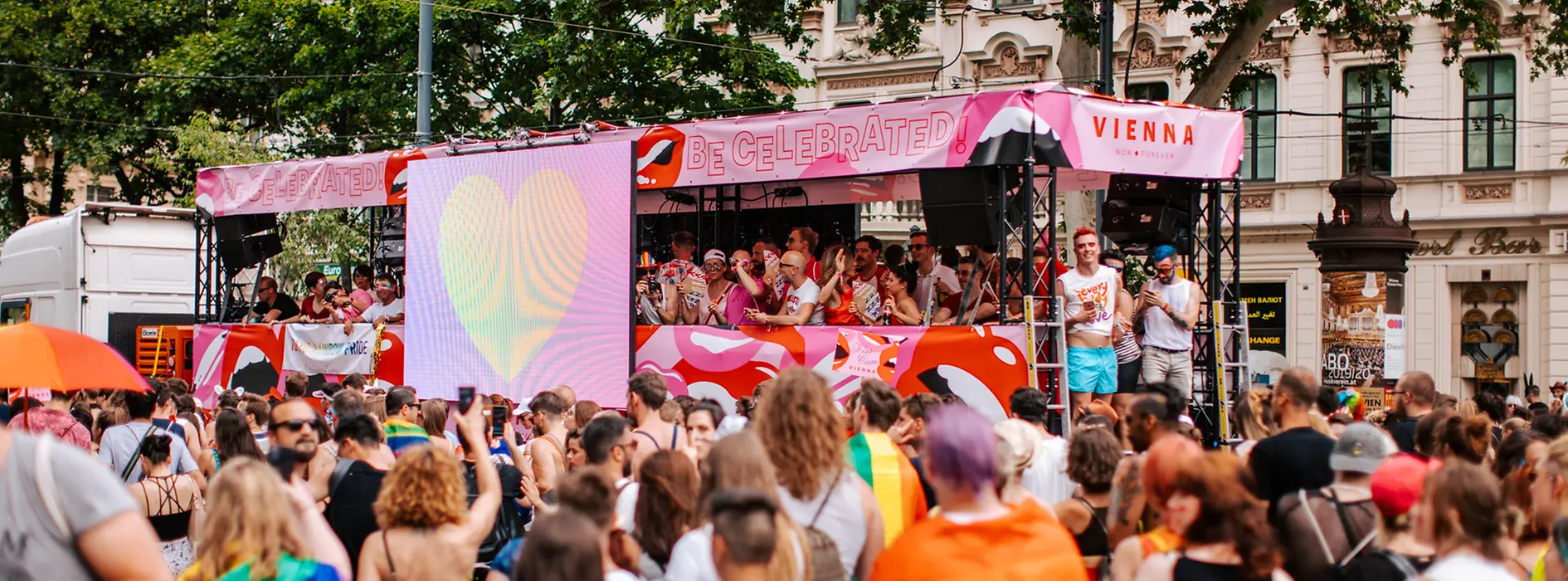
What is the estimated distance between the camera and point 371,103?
1009 inches

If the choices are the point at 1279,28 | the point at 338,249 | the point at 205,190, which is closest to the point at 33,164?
→ the point at 338,249

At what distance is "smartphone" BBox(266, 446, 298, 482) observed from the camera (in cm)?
493

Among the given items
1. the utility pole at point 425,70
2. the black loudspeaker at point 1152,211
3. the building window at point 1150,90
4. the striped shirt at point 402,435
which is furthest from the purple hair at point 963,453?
the building window at point 1150,90

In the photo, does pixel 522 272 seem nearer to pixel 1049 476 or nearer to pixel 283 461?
pixel 1049 476

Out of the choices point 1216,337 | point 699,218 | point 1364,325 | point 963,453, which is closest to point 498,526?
point 963,453

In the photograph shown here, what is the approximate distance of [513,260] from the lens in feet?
45.1

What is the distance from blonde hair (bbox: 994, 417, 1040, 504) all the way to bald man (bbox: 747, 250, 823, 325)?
599 cm

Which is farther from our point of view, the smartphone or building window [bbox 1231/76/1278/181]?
building window [bbox 1231/76/1278/181]

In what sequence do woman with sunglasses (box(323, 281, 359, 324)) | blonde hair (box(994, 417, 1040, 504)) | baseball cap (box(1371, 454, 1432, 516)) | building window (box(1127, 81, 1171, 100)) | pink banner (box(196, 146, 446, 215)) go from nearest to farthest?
baseball cap (box(1371, 454, 1432, 516)), blonde hair (box(994, 417, 1040, 504)), pink banner (box(196, 146, 446, 215)), woman with sunglasses (box(323, 281, 359, 324)), building window (box(1127, 81, 1171, 100))

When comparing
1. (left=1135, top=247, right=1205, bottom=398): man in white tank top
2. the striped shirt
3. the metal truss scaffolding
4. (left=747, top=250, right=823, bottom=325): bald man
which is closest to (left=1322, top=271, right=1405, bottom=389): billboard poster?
the metal truss scaffolding

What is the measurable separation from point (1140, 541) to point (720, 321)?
8769 millimetres

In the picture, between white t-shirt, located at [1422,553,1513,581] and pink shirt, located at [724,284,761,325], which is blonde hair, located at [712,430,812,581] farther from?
pink shirt, located at [724,284,761,325]

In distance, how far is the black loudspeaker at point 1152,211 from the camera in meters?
12.7

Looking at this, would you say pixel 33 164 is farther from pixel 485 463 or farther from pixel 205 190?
pixel 485 463
